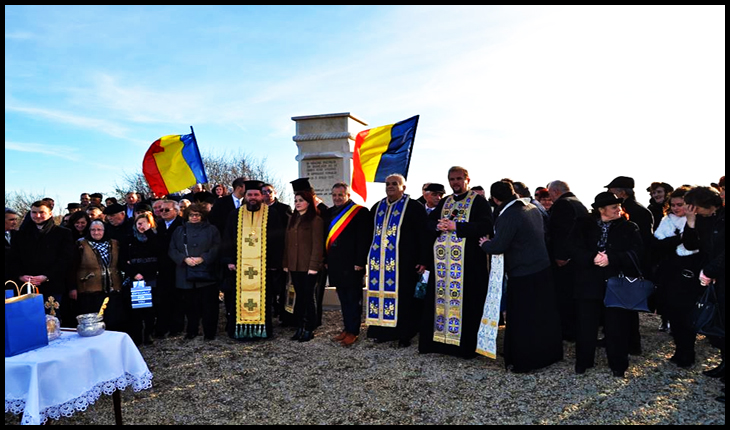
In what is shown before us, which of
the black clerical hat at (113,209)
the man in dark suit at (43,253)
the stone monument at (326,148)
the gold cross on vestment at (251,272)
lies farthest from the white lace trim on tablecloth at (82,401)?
the stone monument at (326,148)

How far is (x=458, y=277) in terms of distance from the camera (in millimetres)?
5895

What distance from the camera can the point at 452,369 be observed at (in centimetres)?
545

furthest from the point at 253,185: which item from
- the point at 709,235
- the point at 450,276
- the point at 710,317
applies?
the point at 710,317

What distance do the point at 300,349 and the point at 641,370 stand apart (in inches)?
146

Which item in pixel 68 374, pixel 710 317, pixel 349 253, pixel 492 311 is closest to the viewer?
pixel 68 374

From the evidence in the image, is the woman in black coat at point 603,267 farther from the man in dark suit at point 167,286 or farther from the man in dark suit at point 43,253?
the man in dark suit at point 43,253

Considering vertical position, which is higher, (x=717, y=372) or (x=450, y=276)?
(x=450, y=276)

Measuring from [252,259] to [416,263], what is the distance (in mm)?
2183

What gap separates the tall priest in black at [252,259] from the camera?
6935 millimetres

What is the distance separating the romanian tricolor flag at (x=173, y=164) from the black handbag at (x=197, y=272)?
250cm

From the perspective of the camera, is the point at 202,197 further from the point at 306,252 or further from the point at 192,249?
the point at 306,252

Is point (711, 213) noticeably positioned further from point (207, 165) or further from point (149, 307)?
point (207, 165)

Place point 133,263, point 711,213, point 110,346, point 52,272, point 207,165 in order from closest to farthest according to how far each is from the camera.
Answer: point 110,346
point 711,213
point 52,272
point 133,263
point 207,165

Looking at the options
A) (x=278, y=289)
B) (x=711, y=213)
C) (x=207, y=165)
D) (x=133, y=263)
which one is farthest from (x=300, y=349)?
(x=207, y=165)
